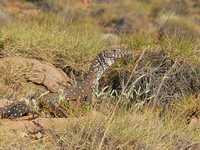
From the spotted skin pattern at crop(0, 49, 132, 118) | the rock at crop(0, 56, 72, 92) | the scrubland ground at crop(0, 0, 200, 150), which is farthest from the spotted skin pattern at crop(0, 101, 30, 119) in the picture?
the rock at crop(0, 56, 72, 92)

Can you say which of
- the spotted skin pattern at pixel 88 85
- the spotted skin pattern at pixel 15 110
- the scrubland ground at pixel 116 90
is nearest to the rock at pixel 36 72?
the scrubland ground at pixel 116 90

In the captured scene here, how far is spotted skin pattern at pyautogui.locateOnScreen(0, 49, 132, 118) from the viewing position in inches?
193

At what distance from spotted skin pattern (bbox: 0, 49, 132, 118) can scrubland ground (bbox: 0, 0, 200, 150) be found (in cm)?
13

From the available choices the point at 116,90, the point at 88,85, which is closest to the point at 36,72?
the point at 88,85

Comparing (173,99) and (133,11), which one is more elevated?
(173,99)

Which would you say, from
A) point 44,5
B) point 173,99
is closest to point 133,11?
point 44,5

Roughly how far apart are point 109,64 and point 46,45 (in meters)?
1.02

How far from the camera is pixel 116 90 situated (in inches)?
220

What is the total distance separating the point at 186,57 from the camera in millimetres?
6422

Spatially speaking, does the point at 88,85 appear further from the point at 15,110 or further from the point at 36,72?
the point at 15,110

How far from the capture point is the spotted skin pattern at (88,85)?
4.89m

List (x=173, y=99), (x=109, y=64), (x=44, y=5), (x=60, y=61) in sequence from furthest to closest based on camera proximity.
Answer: (x=44, y=5), (x=60, y=61), (x=109, y=64), (x=173, y=99)

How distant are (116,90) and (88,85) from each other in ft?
1.10

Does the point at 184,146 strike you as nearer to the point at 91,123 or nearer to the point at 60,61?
the point at 91,123
